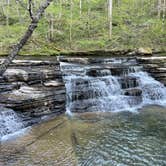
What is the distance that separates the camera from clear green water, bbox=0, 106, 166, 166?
8414mm

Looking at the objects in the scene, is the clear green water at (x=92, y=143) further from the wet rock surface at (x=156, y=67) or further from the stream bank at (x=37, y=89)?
the wet rock surface at (x=156, y=67)

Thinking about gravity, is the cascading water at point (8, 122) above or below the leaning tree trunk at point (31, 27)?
below

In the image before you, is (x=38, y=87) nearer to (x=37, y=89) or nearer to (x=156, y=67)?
(x=37, y=89)

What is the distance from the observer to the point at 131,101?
14656mm

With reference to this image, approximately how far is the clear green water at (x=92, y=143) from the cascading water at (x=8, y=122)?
0.57 m

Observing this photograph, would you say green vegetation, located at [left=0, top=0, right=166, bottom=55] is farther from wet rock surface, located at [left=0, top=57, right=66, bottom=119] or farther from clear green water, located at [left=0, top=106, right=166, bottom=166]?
→ clear green water, located at [left=0, top=106, right=166, bottom=166]

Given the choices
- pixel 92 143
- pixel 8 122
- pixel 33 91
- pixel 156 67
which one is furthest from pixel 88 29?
pixel 92 143

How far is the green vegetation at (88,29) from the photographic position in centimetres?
2576

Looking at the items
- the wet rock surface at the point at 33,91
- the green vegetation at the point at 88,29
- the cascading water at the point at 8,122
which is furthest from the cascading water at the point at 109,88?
the green vegetation at the point at 88,29

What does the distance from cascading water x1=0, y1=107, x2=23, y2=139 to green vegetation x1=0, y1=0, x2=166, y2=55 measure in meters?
12.4

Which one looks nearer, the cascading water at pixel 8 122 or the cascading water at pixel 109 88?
the cascading water at pixel 8 122

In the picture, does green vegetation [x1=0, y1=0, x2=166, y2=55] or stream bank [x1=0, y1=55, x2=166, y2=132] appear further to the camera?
green vegetation [x1=0, y1=0, x2=166, y2=55]

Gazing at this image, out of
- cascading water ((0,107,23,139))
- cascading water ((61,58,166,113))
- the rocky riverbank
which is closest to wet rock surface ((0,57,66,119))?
the rocky riverbank

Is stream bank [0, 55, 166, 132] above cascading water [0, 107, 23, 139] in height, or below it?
above
